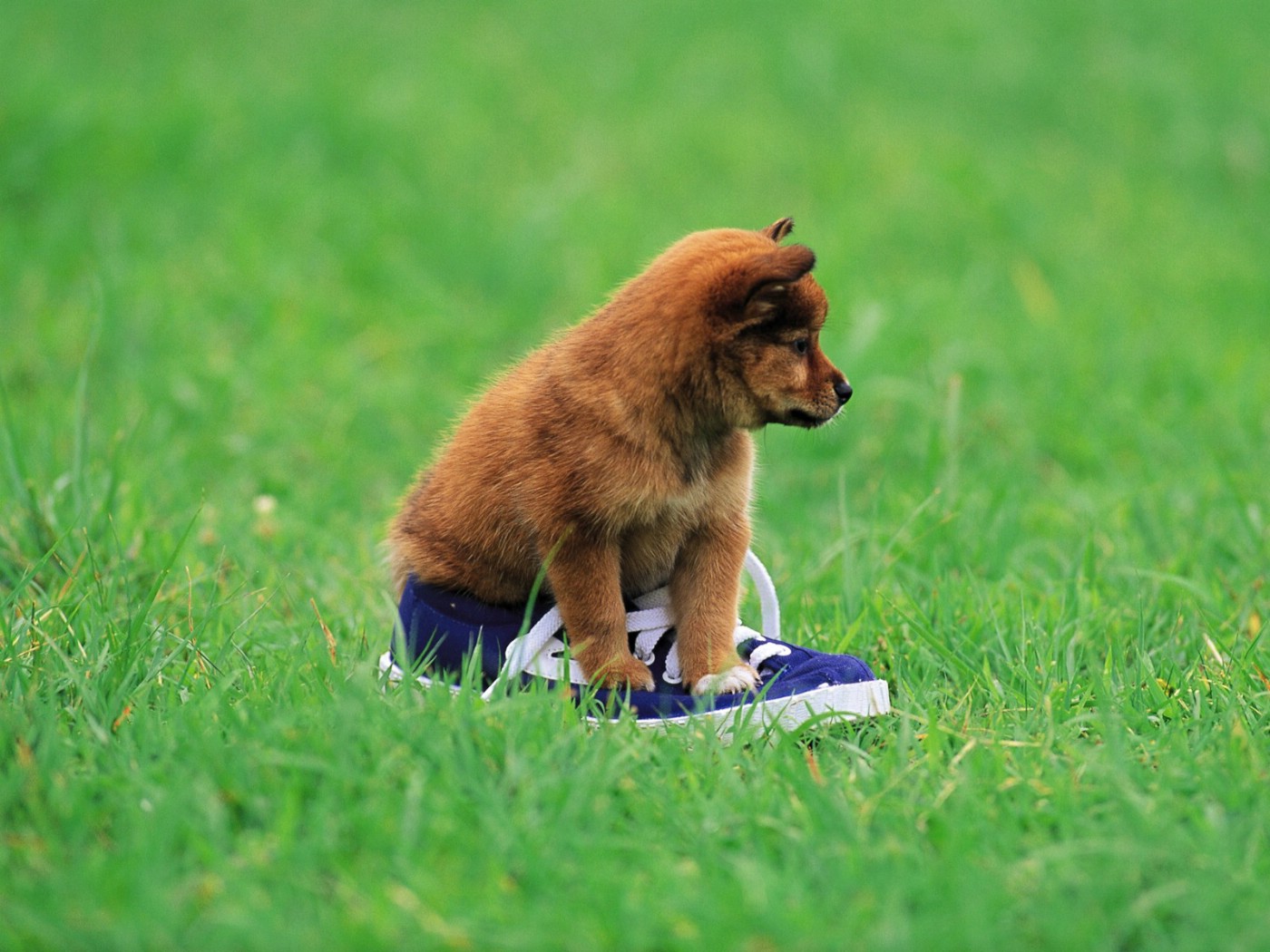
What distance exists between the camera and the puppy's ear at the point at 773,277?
271 cm

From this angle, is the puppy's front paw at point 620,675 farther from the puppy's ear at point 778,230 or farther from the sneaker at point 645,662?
the puppy's ear at point 778,230

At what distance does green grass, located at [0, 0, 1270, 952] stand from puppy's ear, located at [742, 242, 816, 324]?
86 centimetres

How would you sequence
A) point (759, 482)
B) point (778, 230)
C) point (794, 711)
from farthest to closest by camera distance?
point (759, 482)
point (778, 230)
point (794, 711)

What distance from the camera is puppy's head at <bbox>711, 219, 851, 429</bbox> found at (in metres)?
2.75

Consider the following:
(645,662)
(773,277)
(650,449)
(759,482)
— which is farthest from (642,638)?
→ (759,482)

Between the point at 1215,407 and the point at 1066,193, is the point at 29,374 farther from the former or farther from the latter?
→ the point at 1066,193

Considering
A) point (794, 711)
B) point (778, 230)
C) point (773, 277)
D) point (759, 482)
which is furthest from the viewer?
point (759, 482)

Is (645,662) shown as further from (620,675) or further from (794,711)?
(794,711)

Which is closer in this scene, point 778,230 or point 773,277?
point 773,277

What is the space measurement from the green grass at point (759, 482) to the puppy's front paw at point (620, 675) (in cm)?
19

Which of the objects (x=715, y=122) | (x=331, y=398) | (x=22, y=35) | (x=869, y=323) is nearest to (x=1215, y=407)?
(x=869, y=323)

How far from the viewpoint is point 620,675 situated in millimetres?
2912

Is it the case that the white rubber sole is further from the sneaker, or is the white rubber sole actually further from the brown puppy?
the brown puppy

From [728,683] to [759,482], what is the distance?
7.77ft
